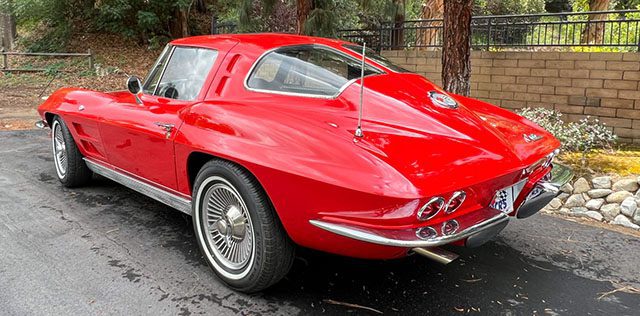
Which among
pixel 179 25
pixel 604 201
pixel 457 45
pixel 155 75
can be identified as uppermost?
pixel 179 25

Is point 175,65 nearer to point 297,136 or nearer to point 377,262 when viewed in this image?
point 297,136

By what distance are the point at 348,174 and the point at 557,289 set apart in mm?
1668

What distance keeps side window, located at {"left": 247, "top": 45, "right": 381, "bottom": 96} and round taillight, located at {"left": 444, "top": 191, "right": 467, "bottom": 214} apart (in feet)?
3.07

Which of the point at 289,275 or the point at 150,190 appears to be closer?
the point at 289,275

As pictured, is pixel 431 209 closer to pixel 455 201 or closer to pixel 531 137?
pixel 455 201

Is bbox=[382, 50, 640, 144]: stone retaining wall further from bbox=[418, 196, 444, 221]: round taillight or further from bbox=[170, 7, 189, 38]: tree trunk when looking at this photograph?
bbox=[170, 7, 189, 38]: tree trunk

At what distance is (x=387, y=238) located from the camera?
2.26 meters

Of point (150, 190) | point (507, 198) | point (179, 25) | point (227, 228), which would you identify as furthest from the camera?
point (179, 25)

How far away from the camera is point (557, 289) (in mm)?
3057

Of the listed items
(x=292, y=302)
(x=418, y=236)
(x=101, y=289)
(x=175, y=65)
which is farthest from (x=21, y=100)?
(x=418, y=236)

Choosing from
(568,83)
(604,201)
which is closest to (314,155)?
(604,201)

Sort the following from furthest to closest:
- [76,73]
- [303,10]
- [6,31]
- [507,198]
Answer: [6,31] → [76,73] → [303,10] → [507,198]

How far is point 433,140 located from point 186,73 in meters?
1.95

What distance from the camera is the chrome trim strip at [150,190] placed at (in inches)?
132
